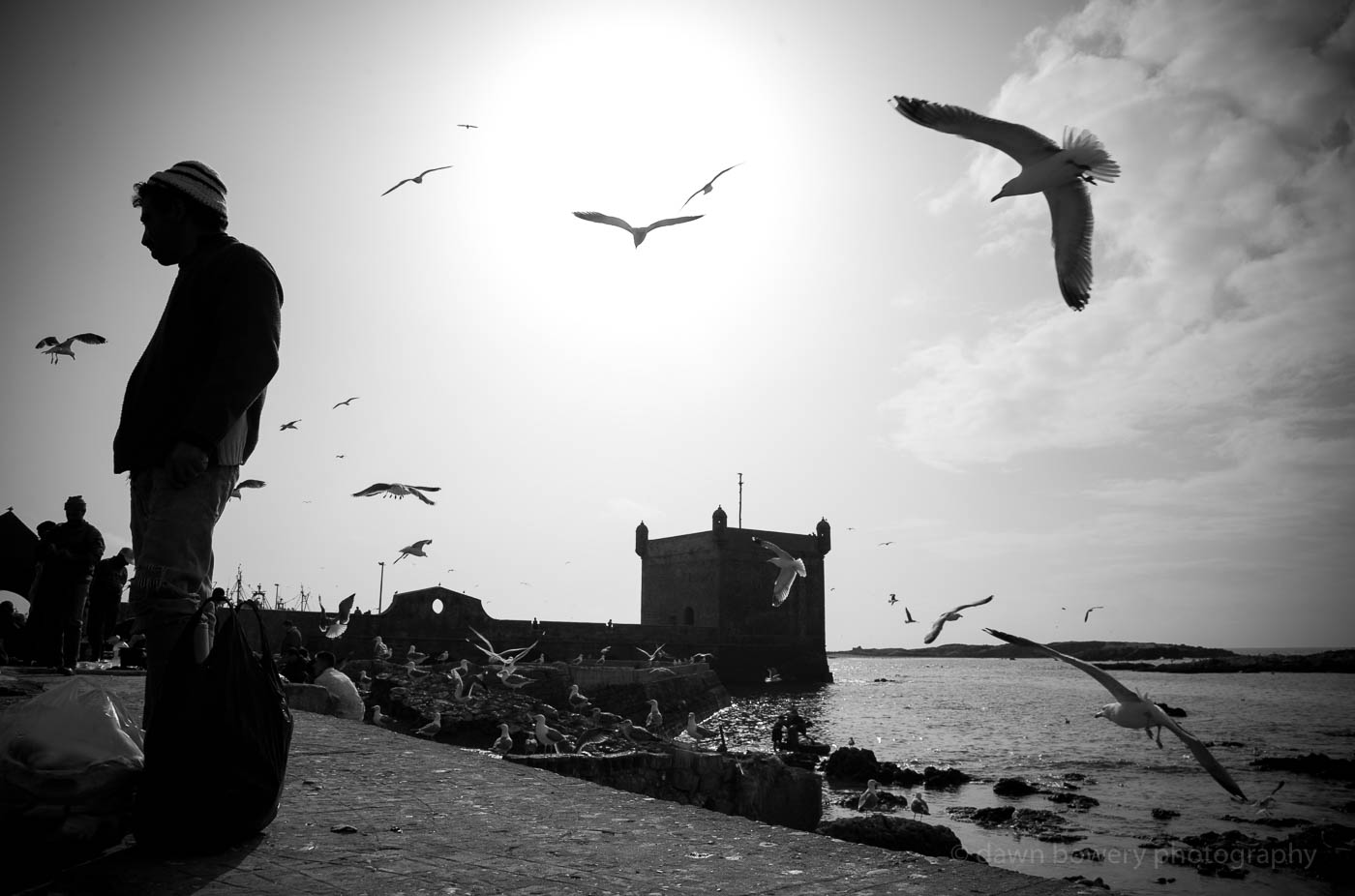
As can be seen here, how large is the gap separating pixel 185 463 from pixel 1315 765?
869 inches

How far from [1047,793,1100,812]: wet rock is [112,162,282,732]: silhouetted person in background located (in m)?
14.0

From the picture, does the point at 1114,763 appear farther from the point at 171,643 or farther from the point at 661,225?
the point at 171,643

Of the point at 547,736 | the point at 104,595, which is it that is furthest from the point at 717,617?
the point at 104,595

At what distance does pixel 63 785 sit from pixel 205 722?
1.11ft

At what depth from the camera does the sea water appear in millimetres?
9789

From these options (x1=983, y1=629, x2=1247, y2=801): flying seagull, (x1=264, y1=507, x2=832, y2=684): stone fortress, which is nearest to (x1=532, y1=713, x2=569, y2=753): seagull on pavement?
(x1=983, y1=629, x2=1247, y2=801): flying seagull

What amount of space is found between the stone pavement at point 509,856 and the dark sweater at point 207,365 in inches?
46.3

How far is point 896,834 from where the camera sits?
7398 millimetres

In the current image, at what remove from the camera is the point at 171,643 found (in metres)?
2.54

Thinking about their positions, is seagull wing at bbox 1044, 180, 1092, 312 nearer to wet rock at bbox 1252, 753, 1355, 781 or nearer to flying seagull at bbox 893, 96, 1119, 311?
flying seagull at bbox 893, 96, 1119, 311

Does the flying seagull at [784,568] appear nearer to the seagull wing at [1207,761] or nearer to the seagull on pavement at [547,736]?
the seagull on pavement at [547,736]

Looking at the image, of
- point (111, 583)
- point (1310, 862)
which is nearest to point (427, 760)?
point (111, 583)

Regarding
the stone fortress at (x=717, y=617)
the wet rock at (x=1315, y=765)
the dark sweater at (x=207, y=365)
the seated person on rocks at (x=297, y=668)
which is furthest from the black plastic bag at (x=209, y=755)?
the stone fortress at (x=717, y=617)

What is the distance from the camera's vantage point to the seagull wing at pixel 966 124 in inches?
198
